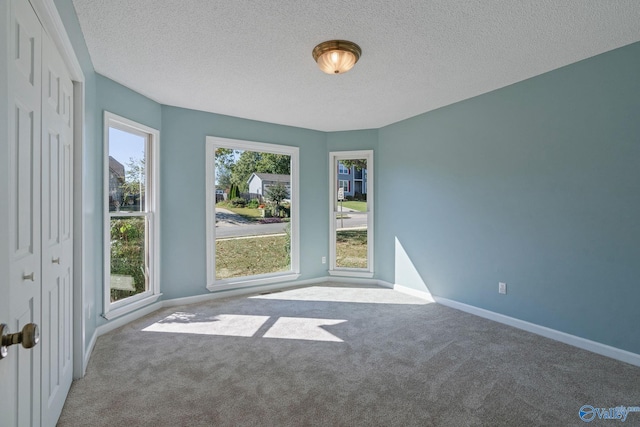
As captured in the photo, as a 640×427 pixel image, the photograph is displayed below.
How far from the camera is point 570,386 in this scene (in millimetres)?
2182

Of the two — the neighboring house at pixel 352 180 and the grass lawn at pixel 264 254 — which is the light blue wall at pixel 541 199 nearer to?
the neighboring house at pixel 352 180

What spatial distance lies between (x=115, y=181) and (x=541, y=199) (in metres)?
4.31

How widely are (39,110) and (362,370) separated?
8.22 feet

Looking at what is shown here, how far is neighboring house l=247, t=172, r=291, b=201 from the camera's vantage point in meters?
4.59

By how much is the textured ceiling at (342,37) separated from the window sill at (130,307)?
2.32 metres

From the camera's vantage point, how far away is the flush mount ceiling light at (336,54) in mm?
2402

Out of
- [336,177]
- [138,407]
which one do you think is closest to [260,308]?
[138,407]

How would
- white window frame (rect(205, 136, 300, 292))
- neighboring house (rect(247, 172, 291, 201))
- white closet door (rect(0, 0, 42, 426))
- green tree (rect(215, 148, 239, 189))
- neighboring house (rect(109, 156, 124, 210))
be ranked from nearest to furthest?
white closet door (rect(0, 0, 42, 426)), neighboring house (rect(109, 156, 124, 210)), white window frame (rect(205, 136, 300, 292)), green tree (rect(215, 148, 239, 189)), neighboring house (rect(247, 172, 291, 201))

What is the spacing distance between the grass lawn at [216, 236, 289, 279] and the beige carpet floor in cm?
100

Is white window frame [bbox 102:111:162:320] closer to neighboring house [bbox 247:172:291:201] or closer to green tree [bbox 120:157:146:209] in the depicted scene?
green tree [bbox 120:157:146:209]

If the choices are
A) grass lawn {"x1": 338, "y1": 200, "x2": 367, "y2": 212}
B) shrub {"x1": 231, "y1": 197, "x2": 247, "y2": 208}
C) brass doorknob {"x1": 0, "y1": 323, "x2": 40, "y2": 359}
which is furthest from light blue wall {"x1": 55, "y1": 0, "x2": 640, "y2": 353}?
brass doorknob {"x1": 0, "y1": 323, "x2": 40, "y2": 359}

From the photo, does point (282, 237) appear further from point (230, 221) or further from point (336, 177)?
point (336, 177)

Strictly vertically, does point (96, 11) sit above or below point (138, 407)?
above

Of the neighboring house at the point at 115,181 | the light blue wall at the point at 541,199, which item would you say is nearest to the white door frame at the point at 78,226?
the neighboring house at the point at 115,181
